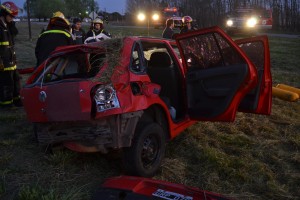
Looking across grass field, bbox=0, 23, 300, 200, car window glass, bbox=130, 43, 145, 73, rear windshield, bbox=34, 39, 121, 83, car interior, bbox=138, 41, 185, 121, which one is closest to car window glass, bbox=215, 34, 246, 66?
car interior, bbox=138, 41, 185, 121

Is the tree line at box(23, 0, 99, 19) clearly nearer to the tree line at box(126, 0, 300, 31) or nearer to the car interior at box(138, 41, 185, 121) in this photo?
the tree line at box(126, 0, 300, 31)

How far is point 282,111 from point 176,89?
285cm

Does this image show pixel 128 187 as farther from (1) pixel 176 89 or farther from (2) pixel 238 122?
(2) pixel 238 122

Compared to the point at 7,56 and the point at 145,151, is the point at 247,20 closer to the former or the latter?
the point at 7,56

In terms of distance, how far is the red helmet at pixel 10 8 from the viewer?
6.84 m

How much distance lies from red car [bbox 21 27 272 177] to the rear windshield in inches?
0.5

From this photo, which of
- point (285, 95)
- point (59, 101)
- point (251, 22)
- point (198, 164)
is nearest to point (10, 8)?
point (59, 101)

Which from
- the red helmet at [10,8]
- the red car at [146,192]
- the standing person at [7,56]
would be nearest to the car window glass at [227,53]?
the red car at [146,192]

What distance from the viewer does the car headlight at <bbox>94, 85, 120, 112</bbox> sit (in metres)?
3.55

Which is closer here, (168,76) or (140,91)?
(140,91)

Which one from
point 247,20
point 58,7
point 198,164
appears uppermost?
point 58,7

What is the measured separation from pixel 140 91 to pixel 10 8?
4306 millimetres

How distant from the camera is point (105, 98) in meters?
3.57

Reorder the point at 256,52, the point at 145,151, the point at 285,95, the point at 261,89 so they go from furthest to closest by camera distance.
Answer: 1. the point at 285,95
2. the point at 256,52
3. the point at 261,89
4. the point at 145,151
